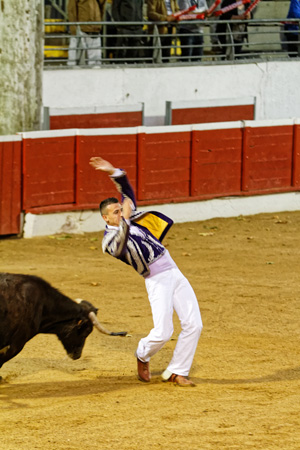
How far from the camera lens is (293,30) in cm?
1939

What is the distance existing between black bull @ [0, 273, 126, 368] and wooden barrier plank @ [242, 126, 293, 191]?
9172mm

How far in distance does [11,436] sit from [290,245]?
326 inches

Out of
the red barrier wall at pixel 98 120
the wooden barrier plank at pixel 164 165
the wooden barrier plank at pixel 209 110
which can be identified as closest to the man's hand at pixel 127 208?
the wooden barrier plank at pixel 164 165

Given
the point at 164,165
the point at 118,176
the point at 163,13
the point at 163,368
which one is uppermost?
the point at 163,13

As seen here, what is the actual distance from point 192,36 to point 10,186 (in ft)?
20.2

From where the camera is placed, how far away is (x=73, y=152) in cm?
1433

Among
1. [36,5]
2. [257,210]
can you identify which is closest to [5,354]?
[36,5]

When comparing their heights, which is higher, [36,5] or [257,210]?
[36,5]

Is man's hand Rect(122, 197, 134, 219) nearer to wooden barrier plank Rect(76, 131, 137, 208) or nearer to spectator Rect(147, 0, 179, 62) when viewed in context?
wooden barrier plank Rect(76, 131, 137, 208)

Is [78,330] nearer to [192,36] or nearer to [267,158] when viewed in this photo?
[267,158]

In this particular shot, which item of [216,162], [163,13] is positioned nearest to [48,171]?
[216,162]

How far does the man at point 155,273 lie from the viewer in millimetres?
7121

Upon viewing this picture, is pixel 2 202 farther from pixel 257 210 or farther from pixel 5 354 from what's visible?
pixel 5 354

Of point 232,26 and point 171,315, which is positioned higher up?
point 232,26
